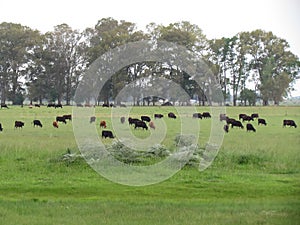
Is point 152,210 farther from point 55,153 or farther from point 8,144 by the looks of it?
point 8,144

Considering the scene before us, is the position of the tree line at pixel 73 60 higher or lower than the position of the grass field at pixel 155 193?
higher

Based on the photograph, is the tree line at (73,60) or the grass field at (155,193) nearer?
the grass field at (155,193)

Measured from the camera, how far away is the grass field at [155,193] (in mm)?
10531

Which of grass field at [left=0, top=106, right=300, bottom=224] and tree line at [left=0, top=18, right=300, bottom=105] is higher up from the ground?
tree line at [left=0, top=18, right=300, bottom=105]

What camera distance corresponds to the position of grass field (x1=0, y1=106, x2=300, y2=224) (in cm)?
1053

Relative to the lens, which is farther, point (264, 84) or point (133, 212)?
point (264, 84)

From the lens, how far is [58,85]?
9025cm

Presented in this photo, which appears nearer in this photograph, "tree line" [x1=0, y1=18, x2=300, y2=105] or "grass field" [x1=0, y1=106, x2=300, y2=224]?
"grass field" [x1=0, y1=106, x2=300, y2=224]

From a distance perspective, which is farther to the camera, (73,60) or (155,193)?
(73,60)

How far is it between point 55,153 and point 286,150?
8.99m

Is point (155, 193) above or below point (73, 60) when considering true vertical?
below

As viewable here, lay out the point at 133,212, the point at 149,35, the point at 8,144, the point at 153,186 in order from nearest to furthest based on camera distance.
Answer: the point at 133,212
the point at 153,186
the point at 8,144
the point at 149,35

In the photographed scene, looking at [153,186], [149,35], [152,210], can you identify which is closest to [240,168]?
[153,186]

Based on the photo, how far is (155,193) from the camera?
Answer: 1351cm
